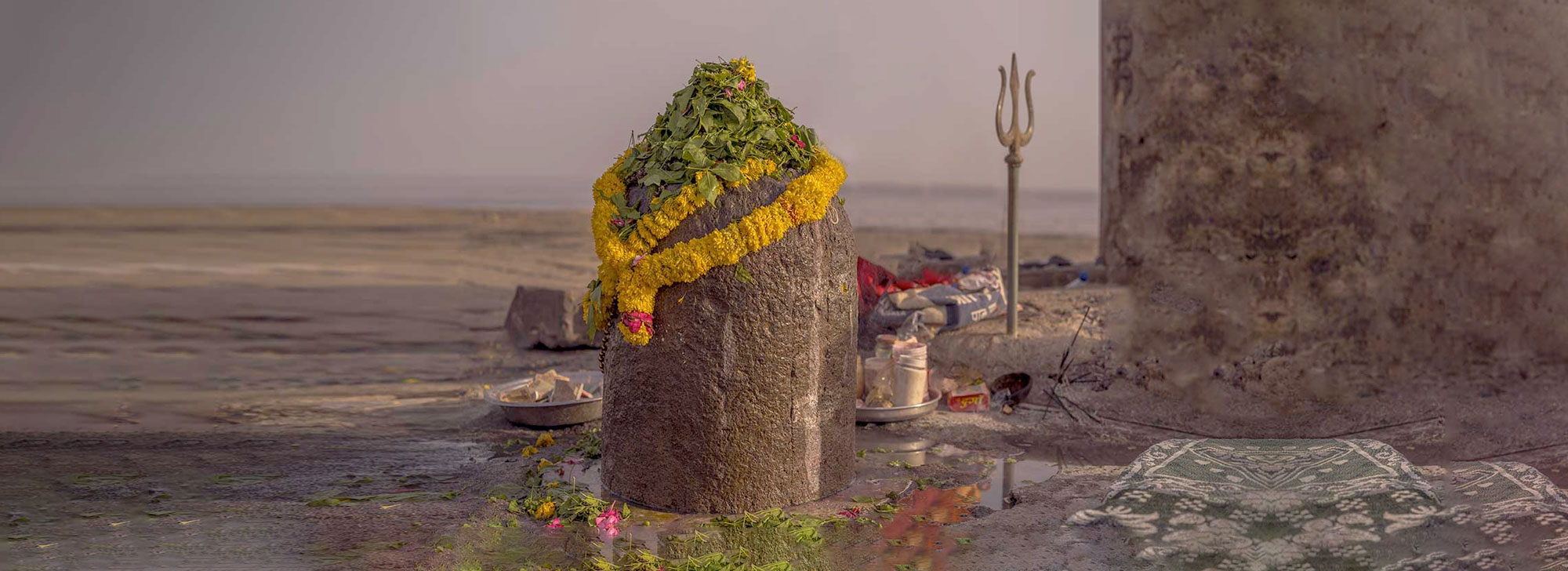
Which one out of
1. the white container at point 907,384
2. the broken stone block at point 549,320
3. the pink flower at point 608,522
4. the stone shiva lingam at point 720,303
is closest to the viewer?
the pink flower at point 608,522

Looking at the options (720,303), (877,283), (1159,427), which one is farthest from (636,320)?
(877,283)

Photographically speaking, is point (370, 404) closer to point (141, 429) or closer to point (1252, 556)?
point (141, 429)

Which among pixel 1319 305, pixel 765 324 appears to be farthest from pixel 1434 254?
pixel 765 324

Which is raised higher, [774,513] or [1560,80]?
[1560,80]

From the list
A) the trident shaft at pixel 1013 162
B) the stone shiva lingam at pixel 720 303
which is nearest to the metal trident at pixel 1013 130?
the trident shaft at pixel 1013 162

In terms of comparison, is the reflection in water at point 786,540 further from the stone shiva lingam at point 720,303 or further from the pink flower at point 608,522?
the stone shiva lingam at point 720,303

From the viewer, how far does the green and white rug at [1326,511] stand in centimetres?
404

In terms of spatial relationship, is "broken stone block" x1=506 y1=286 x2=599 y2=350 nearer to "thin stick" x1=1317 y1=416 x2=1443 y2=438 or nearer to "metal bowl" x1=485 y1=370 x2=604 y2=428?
"metal bowl" x1=485 y1=370 x2=604 y2=428

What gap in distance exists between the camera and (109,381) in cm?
804

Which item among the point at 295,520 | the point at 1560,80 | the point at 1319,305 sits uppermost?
the point at 1560,80

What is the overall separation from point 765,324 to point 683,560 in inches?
40.0

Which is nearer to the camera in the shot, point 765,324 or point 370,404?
point 765,324

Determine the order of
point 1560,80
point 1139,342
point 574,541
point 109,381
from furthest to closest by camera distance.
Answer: point 109,381, point 1139,342, point 1560,80, point 574,541

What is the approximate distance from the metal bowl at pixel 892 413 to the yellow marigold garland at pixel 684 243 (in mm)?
1719
